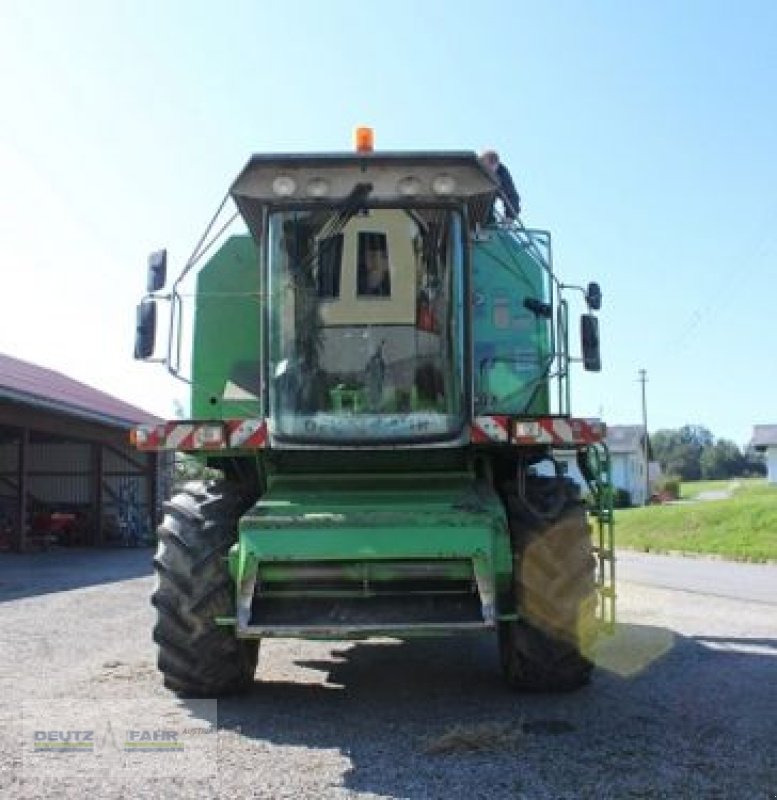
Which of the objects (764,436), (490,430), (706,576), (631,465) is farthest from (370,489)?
(631,465)

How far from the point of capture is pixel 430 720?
19.7 feet

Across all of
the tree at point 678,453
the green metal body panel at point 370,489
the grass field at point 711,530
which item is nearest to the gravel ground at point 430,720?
the green metal body panel at point 370,489

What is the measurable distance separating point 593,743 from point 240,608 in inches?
80.3

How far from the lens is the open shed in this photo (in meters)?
26.1

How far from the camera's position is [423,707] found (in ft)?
21.0

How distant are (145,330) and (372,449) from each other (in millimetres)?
1760

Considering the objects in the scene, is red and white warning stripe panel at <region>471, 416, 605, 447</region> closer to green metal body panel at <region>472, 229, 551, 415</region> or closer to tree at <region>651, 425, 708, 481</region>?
green metal body panel at <region>472, 229, 551, 415</region>

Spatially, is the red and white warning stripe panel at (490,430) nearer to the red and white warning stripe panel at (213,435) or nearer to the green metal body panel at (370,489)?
the green metal body panel at (370,489)

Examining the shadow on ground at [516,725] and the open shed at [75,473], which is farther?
the open shed at [75,473]

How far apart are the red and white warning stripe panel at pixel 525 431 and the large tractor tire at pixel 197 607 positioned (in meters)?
1.68

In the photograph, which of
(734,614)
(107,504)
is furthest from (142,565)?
(734,614)

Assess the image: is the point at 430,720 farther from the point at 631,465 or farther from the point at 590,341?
the point at 631,465

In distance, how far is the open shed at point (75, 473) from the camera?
26.1 metres

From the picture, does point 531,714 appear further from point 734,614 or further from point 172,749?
point 734,614
